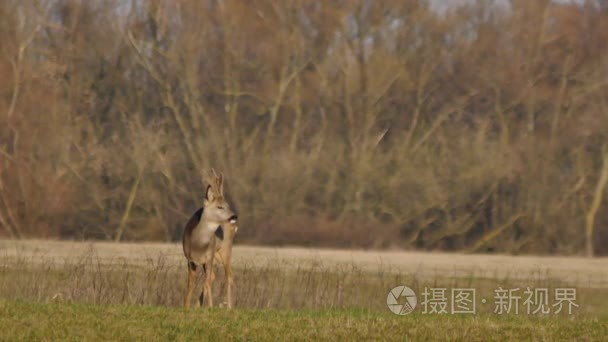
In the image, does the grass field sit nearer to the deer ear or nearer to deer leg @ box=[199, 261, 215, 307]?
deer leg @ box=[199, 261, 215, 307]

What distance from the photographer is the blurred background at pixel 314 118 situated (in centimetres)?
3441

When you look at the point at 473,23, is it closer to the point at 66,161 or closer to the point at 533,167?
the point at 533,167

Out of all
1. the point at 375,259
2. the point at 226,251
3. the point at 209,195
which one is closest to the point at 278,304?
the point at 226,251

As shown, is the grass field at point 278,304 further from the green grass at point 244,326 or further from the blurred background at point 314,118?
the blurred background at point 314,118

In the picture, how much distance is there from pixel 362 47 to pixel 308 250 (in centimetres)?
942

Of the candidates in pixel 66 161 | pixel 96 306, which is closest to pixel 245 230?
pixel 66 161

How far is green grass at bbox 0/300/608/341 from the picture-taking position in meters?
11.1

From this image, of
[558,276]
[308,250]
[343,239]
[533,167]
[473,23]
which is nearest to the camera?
[558,276]

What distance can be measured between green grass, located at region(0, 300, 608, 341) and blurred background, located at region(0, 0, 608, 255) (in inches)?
811

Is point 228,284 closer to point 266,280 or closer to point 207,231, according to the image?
point 207,231

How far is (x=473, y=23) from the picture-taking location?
37.6 meters

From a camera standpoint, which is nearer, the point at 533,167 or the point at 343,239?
the point at 343,239

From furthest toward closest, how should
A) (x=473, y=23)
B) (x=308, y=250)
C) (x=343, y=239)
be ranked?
(x=473, y=23) < (x=343, y=239) < (x=308, y=250)

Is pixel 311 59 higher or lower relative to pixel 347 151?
higher
